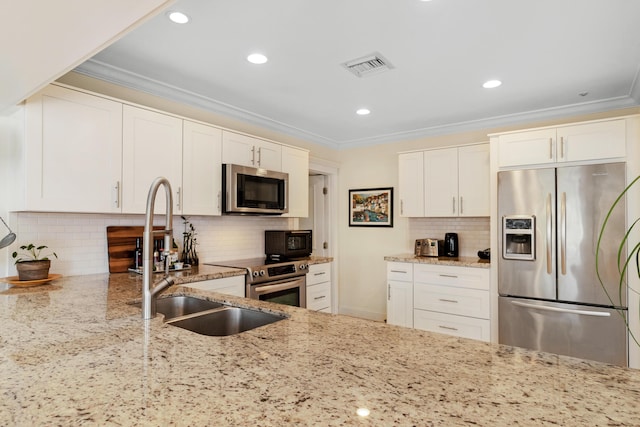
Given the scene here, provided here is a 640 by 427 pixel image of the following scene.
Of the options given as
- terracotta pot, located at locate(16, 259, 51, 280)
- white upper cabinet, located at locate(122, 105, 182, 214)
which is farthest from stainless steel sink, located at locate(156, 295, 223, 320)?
white upper cabinet, located at locate(122, 105, 182, 214)

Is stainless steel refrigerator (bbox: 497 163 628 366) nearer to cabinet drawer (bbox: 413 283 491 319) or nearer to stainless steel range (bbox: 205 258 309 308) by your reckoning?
cabinet drawer (bbox: 413 283 491 319)

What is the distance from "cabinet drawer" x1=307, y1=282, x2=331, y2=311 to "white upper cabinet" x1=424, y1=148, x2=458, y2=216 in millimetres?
1457

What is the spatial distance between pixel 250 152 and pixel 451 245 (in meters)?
2.48

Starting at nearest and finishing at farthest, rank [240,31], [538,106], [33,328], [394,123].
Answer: [33,328] → [240,31] → [538,106] → [394,123]

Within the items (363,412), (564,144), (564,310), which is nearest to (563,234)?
(564,310)

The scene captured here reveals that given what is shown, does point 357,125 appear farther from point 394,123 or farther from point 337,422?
point 337,422

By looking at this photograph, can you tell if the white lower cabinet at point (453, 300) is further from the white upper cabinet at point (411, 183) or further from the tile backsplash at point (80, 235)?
the tile backsplash at point (80, 235)

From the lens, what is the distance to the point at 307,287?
373 cm

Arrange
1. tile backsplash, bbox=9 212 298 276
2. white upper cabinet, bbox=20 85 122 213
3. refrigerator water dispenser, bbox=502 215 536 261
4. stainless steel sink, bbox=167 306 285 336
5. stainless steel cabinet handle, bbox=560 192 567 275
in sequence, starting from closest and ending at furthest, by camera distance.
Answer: stainless steel sink, bbox=167 306 285 336 → white upper cabinet, bbox=20 85 122 213 → tile backsplash, bbox=9 212 298 276 → stainless steel cabinet handle, bbox=560 192 567 275 → refrigerator water dispenser, bbox=502 215 536 261

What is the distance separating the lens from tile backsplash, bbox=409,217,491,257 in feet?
13.5

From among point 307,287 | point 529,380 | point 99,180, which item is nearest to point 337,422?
point 529,380

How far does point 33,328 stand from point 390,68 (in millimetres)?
2647

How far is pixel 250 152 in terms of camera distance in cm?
354

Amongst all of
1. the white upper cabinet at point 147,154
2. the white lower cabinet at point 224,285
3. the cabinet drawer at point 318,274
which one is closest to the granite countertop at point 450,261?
the cabinet drawer at point 318,274
